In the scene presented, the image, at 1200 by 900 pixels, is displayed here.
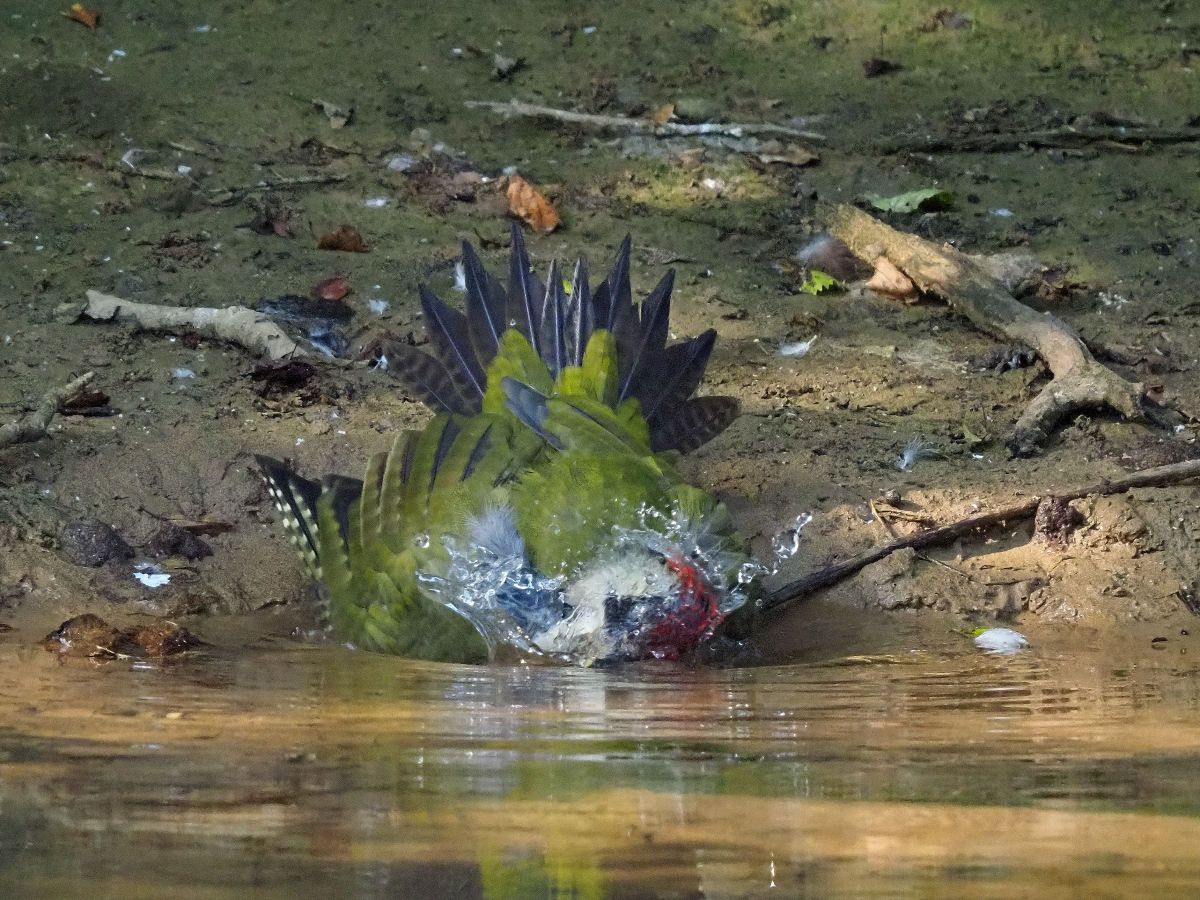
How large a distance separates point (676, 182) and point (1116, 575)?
311 cm

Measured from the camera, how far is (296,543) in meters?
3.74

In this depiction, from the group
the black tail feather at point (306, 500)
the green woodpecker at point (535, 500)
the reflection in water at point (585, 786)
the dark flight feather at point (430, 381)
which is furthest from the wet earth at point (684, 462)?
the dark flight feather at point (430, 381)

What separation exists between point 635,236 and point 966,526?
2.37 meters

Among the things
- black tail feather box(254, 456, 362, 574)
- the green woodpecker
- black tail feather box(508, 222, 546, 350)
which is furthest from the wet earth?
black tail feather box(508, 222, 546, 350)

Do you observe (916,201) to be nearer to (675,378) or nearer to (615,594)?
(675,378)

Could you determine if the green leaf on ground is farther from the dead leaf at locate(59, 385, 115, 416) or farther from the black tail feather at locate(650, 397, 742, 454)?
the dead leaf at locate(59, 385, 115, 416)

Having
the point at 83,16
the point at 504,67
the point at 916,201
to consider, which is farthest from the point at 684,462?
the point at 83,16

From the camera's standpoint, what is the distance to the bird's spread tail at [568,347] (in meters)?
4.00

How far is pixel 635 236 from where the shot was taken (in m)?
5.64

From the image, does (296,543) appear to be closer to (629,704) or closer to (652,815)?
(629,704)

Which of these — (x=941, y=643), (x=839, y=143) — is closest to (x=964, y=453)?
(x=941, y=643)

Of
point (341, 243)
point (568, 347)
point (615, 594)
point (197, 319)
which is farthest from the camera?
point (341, 243)

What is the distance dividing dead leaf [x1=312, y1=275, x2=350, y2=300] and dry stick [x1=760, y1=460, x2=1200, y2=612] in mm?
2318

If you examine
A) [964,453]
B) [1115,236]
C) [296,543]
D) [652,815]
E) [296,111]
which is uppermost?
[296,111]
